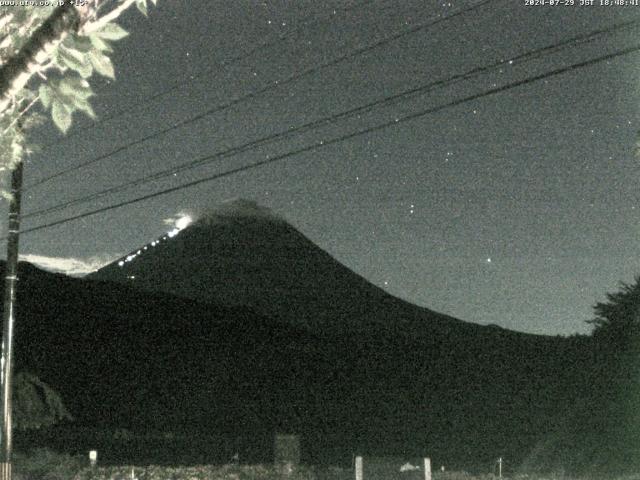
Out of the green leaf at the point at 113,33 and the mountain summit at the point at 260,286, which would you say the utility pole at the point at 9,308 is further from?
the mountain summit at the point at 260,286

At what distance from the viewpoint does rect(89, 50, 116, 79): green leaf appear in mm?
5102

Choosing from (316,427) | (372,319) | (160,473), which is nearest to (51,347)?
(316,427)

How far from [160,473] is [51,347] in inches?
2193

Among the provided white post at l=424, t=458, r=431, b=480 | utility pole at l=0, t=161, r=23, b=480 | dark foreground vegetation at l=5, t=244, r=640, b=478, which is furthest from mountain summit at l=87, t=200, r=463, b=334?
white post at l=424, t=458, r=431, b=480

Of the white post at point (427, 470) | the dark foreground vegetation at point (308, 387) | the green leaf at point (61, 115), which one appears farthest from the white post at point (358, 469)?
the green leaf at point (61, 115)

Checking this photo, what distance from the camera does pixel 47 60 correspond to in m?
5.61

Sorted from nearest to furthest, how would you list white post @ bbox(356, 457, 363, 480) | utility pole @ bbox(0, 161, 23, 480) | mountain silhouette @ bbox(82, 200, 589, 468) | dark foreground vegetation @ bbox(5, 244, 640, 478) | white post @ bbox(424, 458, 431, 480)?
1. white post @ bbox(424, 458, 431, 480)
2. white post @ bbox(356, 457, 363, 480)
3. utility pole @ bbox(0, 161, 23, 480)
4. dark foreground vegetation @ bbox(5, 244, 640, 478)
5. mountain silhouette @ bbox(82, 200, 589, 468)

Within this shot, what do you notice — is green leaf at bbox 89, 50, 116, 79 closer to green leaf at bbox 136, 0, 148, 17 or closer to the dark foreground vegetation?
green leaf at bbox 136, 0, 148, 17

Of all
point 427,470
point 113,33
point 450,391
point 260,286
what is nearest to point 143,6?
point 113,33

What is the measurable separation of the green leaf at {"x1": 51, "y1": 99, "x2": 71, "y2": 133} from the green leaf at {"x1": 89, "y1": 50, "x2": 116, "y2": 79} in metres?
0.28

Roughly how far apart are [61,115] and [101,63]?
1.13 feet

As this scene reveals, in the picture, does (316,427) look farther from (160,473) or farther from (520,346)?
(160,473)

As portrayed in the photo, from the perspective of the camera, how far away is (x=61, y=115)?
5172 mm

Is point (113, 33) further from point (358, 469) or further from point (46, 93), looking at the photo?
point (358, 469)
